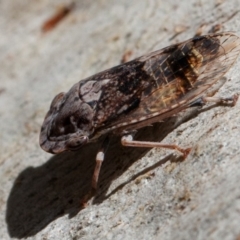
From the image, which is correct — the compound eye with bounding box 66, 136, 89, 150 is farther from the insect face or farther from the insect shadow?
the insect shadow

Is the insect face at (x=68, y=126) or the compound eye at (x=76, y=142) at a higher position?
the insect face at (x=68, y=126)

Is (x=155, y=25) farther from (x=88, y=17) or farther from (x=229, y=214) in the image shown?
(x=229, y=214)

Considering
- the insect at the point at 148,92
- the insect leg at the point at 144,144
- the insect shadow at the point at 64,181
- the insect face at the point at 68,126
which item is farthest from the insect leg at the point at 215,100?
the insect face at the point at 68,126

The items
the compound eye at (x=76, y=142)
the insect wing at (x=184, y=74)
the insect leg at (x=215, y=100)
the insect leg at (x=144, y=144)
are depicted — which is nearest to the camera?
the insect leg at (x=144, y=144)

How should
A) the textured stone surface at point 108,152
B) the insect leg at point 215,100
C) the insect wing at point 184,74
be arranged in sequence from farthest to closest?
the insect wing at point 184,74 < the insect leg at point 215,100 < the textured stone surface at point 108,152

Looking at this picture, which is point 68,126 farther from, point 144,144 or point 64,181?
point 144,144

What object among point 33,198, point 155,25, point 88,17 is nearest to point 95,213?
point 33,198

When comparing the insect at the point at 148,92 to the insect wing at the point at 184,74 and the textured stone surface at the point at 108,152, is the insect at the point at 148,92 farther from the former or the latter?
the textured stone surface at the point at 108,152
